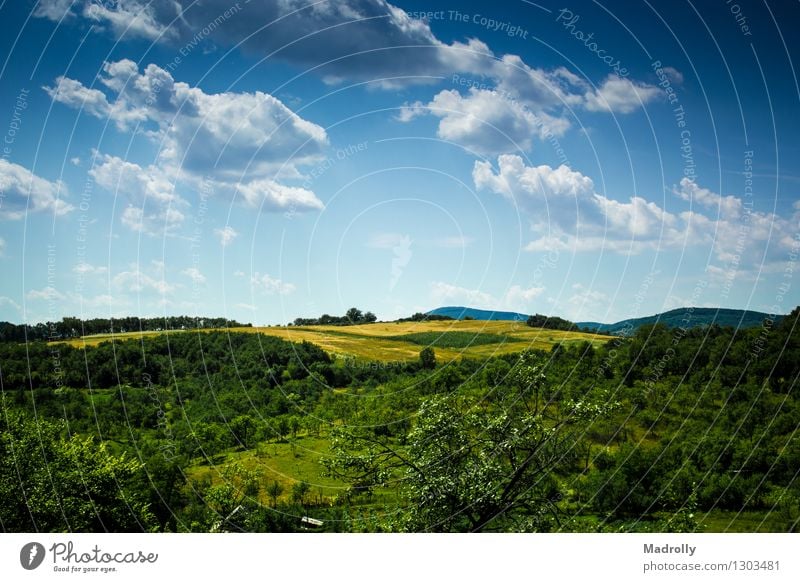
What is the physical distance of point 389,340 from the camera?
3162 cm

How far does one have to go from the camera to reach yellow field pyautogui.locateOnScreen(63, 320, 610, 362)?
30422 millimetres

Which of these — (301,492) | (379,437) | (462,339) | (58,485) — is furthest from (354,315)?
(58,485)

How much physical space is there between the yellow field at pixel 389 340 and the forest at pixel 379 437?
0.69 metres

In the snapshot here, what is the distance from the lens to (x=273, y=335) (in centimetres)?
3506

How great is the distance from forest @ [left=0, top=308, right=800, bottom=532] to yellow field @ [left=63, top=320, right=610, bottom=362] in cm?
69

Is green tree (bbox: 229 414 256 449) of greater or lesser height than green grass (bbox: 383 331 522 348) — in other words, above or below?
below

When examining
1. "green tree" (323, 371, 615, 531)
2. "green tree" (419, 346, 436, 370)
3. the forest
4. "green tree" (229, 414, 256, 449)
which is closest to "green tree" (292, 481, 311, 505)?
the forest

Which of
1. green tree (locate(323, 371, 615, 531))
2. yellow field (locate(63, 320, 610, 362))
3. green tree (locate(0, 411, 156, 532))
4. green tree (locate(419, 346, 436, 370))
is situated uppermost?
yellow field (locate(63, 320, 610, 362))

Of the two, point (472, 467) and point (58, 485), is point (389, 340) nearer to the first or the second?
point (58, 485)

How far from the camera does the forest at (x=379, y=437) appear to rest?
555 inches

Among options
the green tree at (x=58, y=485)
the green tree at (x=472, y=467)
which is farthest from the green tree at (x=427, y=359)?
the green tree at (x=472, y=467)

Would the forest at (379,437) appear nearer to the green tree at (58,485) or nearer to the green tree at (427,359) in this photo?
the green tree at (58,485)

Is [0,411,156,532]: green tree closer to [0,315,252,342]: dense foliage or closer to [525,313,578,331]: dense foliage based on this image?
[0,315,252,342]: dense foliage
